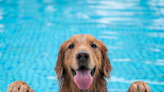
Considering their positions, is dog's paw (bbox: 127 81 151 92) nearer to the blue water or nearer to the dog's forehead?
the blue water

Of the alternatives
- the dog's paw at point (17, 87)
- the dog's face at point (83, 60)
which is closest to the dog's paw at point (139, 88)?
the dog's face at point (83, 60)

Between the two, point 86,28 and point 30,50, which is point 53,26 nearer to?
point 86,28

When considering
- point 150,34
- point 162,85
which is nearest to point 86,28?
point 150,34

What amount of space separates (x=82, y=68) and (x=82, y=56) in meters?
0.26

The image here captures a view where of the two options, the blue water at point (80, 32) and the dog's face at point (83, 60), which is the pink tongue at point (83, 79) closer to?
the dog's face at point (83, 60)

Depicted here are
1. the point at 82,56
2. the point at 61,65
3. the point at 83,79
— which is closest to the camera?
the point at 82,56

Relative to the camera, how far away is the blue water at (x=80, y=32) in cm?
563

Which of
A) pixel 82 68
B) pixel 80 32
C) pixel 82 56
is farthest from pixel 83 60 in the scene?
pixel 80 32

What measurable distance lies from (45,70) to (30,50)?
1420 mm

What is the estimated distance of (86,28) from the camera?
332 inches

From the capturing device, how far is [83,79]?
3105 mm

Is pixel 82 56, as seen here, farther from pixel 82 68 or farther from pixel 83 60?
pixel 82 68

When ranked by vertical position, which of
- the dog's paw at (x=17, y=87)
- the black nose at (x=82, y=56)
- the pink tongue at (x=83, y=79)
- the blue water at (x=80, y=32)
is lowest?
the blue water at (x=80, y=32)

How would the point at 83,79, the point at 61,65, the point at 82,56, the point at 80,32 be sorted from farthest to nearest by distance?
1. the point at 80,32
2. the point at 61,65
3. the point at 83,79
4. the point at 82,56
